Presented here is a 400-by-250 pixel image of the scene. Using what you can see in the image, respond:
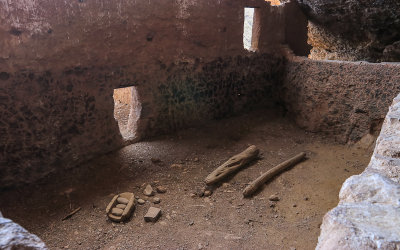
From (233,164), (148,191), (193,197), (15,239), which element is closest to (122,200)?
(148,191)

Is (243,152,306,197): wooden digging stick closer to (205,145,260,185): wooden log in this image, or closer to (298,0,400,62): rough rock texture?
(205,145,260,185): wooden log

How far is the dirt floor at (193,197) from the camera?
10.0 feet

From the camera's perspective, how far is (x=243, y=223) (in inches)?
129

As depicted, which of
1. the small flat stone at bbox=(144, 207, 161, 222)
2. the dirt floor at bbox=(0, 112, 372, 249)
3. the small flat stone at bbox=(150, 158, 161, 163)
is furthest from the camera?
the small flat stone at bbox=(150, 158, 161, 163)

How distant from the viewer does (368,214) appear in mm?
1041

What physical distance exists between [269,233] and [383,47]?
5.26m

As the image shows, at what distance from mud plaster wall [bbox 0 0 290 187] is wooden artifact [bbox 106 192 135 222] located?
3.21ft

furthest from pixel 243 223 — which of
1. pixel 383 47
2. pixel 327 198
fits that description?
pixel 383 47

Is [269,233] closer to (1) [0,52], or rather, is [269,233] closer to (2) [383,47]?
(1) [0,52]

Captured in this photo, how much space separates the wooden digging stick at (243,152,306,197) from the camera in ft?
12.3

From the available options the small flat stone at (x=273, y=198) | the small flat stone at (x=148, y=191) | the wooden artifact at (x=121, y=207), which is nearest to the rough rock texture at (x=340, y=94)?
the small flat stone at (x=273, y=198)

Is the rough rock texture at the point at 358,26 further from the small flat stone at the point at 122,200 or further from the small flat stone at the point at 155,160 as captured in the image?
the small flat stone at the point at 122,200

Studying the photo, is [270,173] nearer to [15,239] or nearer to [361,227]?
[361,227]

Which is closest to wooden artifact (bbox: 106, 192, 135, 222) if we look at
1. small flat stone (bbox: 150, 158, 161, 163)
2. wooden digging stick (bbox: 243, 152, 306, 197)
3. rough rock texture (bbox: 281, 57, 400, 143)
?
small flat stone (bbox: 150, 158, 161, 163)
